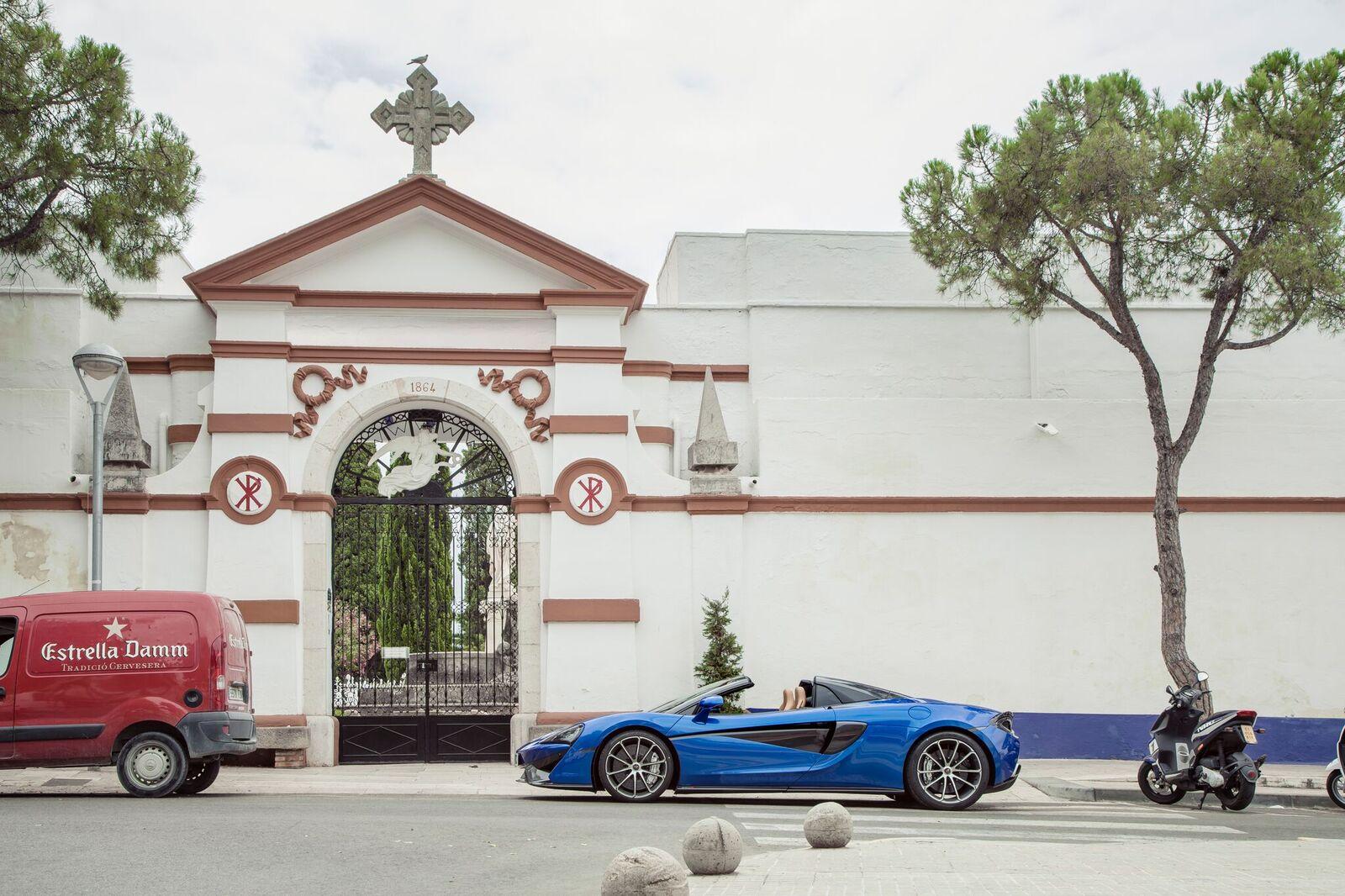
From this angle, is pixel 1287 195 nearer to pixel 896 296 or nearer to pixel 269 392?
pixel 896 296

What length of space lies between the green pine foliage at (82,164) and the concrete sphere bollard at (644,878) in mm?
12258

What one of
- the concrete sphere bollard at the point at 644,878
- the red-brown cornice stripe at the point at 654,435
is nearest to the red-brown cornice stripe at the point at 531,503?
the red-brown cornice stripe at the point at 654,435

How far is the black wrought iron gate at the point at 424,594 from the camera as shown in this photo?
17.6 meters

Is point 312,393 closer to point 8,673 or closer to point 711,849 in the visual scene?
point 8,673

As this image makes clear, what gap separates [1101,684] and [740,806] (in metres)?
7.46

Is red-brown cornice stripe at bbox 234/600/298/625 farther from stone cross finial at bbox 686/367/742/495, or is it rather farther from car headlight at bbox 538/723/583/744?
car headlight at bbox 538/723/583/744

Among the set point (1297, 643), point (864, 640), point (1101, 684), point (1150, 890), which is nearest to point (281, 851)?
point (1150, 890)

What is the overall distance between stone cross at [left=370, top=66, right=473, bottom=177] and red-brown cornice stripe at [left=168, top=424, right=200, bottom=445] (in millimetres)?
4596

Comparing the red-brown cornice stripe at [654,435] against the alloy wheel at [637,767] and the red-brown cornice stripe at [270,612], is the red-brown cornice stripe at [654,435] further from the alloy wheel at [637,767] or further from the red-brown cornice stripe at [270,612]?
the alloy wheel at [637,767]

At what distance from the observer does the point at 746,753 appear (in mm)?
12625

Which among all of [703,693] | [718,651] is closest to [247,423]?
[718,651]

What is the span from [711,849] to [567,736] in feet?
16.4

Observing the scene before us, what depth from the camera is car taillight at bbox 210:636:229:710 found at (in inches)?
509

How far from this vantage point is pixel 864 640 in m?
18.2
